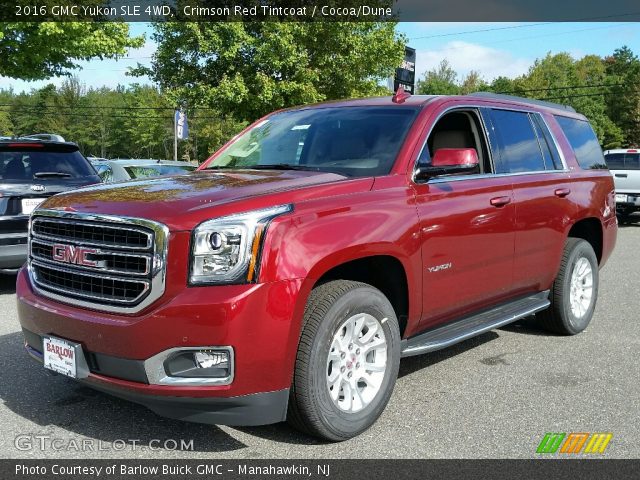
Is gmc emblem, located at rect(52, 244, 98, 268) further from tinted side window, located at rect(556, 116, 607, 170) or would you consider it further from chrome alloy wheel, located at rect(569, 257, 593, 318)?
tinted side window, located at rect(556, 116, 607, 170)

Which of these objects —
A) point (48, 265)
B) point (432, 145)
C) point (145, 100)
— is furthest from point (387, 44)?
point (145, 100)

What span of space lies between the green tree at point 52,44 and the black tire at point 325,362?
44.1 feet

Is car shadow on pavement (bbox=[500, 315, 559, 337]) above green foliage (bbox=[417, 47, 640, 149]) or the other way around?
the other way around

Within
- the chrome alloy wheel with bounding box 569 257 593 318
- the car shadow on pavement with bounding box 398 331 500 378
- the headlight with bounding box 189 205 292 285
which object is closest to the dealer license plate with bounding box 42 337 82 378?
the headlight with bounding box 189 205 292 285

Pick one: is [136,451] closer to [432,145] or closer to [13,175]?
[432,145]

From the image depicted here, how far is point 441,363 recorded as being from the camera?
4875 millimetres

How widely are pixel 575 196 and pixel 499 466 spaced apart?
301cm

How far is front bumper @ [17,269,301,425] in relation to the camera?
2.89 metres

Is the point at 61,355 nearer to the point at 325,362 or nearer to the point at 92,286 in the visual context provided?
the point at 92,286

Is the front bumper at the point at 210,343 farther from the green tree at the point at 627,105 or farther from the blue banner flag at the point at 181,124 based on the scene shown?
the green tree at the point at 627,105

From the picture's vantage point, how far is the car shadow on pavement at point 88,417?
3477 millimetres

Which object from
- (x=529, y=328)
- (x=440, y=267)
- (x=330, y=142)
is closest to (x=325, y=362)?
(x=440, y=267)

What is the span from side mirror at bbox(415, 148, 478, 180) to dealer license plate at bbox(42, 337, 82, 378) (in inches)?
86.8

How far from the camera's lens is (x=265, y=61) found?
18.1 metres
